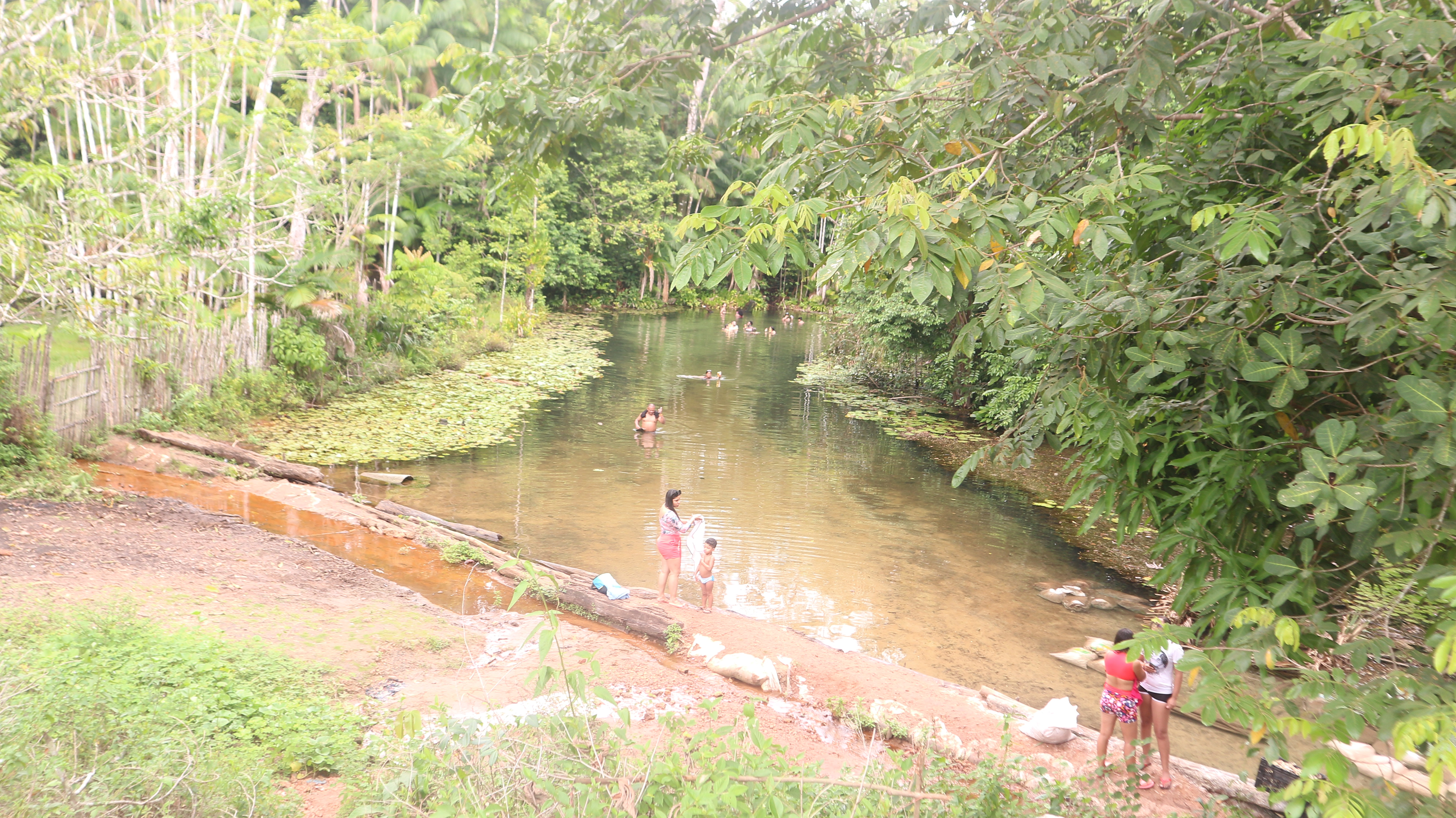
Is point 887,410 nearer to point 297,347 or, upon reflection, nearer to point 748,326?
point 297,347

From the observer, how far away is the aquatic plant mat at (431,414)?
12.2 meters

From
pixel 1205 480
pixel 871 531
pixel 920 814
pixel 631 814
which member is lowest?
pixel 871 531

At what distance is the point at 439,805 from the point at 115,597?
4.35 m

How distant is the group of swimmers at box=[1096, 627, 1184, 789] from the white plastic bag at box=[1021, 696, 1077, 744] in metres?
0.22

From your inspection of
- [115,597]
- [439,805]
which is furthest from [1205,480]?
[115,597]

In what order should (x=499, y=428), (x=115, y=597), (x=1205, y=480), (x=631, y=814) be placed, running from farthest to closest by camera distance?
1. (x=499, y=428)
2. (x=115, y=597)
3. (x=1205, y=480)
4. (x=631, y=814)

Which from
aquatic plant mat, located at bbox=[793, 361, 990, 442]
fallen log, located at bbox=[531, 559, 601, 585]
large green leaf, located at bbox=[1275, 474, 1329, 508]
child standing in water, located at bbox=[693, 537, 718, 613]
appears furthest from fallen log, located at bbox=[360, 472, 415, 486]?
large green leaf, located at bbox=[1275, 474, 1329, 508]

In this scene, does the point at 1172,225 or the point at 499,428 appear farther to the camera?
the point at 499,428

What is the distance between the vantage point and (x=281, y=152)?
43.9ft

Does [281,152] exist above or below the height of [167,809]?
above

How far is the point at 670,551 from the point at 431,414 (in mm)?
8397

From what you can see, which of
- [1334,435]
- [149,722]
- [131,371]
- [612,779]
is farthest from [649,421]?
[1334,435]

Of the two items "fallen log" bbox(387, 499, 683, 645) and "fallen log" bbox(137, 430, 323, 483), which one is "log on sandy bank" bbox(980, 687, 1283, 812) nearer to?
"fallen log" bbox(387, 499, 683, 645)

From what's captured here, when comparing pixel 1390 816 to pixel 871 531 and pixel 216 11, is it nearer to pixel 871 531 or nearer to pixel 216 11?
pixel 871 531
